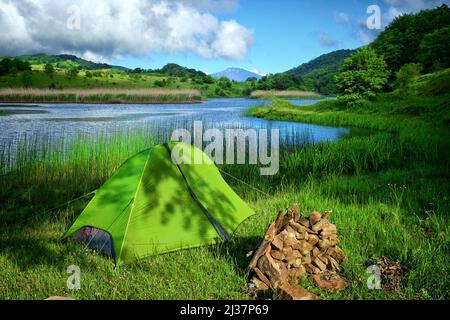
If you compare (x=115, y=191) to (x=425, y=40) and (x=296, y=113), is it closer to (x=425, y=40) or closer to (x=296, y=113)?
(x=296, y=113)

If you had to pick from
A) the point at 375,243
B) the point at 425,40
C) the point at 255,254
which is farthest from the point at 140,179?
the point at 425,40

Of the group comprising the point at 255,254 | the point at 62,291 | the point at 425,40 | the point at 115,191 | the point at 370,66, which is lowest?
the point at 62,291

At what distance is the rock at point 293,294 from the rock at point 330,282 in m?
0.54

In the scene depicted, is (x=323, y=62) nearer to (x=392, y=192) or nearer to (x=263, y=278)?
(x=392, y=192)

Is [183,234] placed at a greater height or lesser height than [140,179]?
lesser

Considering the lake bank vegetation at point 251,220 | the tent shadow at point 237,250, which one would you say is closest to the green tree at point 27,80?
the lake bank vegetation at point 251,220

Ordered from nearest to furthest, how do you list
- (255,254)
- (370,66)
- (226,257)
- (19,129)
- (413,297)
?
1. (413,297)
2. (255,254)
3. (226,257)
4. (19,129)
5. (370,66)

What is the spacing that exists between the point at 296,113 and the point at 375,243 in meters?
34.6

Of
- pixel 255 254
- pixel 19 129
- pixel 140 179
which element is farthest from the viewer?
pixel 19 129

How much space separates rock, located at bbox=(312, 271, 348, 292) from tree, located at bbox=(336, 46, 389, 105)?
1373 inches

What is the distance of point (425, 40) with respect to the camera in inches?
1655

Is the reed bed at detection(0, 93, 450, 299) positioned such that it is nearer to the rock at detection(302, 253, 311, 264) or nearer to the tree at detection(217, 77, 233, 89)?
the rock at detection(302, 253, 311, 264)

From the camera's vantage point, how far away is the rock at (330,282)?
439 centimetres

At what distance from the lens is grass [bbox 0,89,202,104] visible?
135 ft
